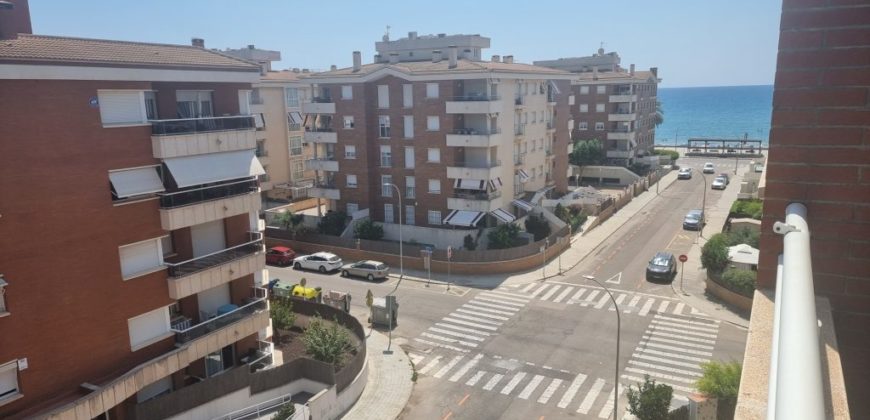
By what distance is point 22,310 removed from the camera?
1764 cm

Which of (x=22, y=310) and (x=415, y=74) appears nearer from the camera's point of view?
(x=22, y=310)

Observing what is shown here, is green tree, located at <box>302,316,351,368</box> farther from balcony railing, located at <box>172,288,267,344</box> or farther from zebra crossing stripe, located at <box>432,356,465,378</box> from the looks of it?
zebra crossing stripe, located at <box>432,356,465,378</box>

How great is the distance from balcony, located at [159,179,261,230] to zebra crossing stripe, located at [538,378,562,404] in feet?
45.9

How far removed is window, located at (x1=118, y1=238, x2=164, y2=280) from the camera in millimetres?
20375

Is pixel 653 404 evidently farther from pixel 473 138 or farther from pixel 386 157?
pixel 386 157

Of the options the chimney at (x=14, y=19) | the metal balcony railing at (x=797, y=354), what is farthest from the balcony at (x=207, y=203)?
the metal balcony railing at (x=797, y=354)

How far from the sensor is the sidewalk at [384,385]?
964 inches

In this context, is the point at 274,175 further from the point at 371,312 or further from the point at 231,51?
the point at 371,312

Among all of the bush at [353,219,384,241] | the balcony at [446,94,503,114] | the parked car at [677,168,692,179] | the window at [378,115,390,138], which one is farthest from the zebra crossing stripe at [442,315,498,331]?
the parked car at [677,168,692,179]

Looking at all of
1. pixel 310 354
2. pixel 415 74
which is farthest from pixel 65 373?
pixel 415 74

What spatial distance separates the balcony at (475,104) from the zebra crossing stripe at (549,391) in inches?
900

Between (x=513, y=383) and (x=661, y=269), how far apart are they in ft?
58.9

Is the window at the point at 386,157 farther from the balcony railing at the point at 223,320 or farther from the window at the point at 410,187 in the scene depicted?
the balcony railing at the point at 223,320

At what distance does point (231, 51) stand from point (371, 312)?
178ft
